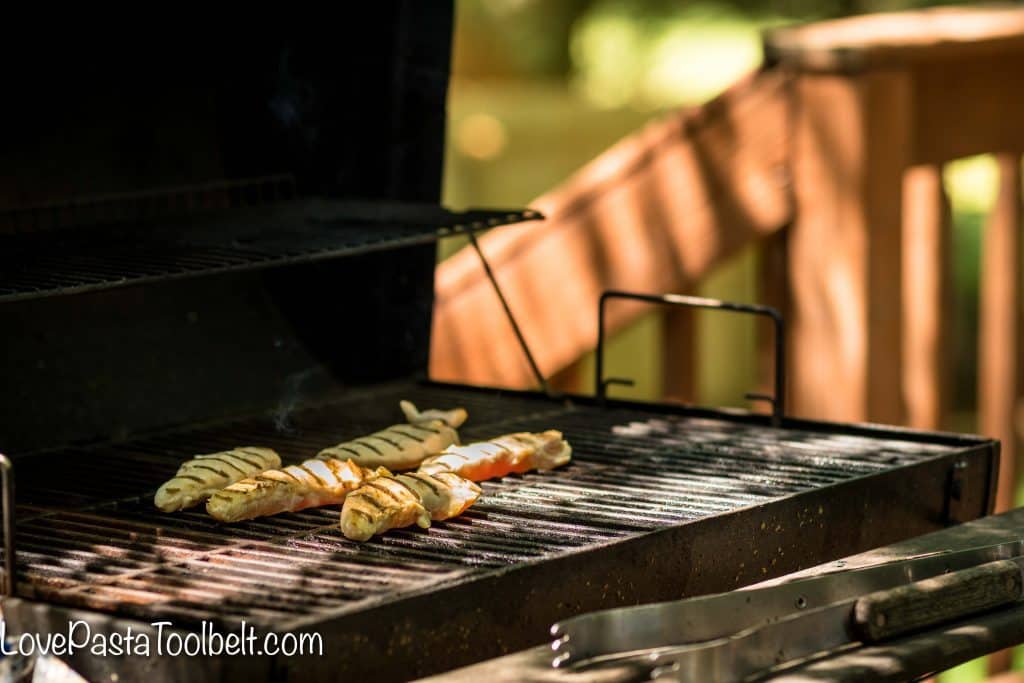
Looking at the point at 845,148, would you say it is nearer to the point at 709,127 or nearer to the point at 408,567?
the point at 709,127

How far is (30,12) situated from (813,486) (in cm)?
166

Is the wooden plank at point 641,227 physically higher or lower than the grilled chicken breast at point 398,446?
higher

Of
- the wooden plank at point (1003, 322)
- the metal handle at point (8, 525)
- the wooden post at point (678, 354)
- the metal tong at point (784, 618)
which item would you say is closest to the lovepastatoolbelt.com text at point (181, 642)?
the metal handle at point (8, 525)

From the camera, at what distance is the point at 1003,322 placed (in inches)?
170

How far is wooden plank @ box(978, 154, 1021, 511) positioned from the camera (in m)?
4.15

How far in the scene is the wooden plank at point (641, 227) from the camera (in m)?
3.83

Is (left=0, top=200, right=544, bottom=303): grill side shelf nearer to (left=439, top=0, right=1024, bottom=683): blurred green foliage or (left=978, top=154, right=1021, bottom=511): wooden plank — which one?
(left=978, top=154, right=1021, bottom=511): wooden plank

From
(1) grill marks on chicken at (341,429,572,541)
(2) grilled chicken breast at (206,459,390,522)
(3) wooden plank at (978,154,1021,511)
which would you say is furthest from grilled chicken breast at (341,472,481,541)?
(3) wooden plank at (978,154,1021,511)

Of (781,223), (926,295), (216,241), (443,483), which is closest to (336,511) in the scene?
(443,483)

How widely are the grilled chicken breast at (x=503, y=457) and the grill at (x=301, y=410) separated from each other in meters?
0.03

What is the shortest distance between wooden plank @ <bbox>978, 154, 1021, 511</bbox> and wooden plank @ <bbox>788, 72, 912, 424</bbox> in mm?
443

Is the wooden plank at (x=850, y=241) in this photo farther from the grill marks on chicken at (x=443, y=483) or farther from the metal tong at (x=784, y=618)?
the metal tong at (x=784, y=618)

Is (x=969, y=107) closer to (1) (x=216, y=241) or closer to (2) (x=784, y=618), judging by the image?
(1) (x=216, y=241)

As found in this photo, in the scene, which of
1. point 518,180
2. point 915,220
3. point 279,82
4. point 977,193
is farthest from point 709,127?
point 977,193
